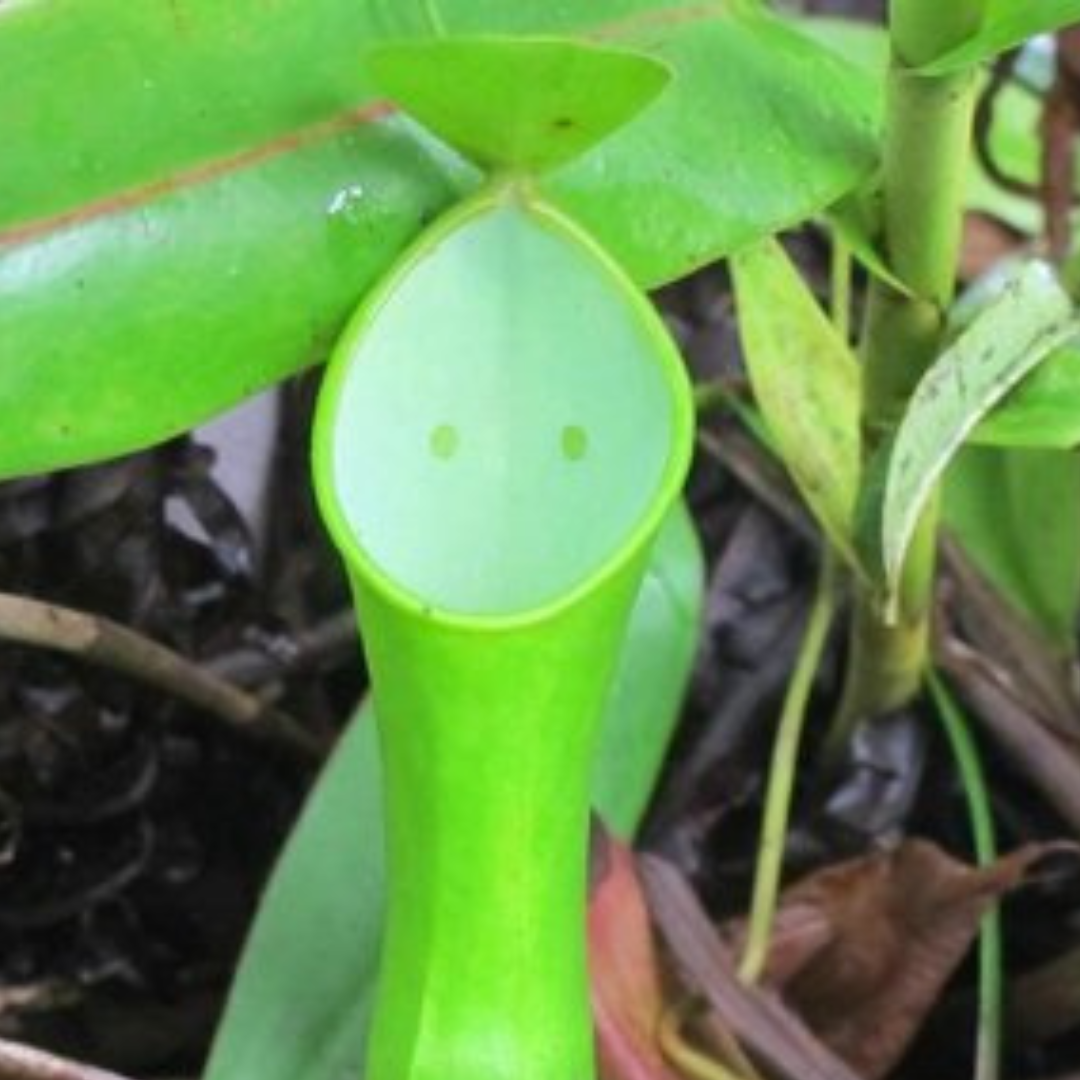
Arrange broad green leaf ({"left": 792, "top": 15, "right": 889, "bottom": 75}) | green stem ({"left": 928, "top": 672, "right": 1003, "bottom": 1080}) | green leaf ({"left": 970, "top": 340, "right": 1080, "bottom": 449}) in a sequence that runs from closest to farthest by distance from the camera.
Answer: green leaf ({"left": 970, "top": 340, "right": 1080, "bottom": 449})
green stem ({"left": 928, "top": 672, "right": 1003, "bottom": 1080})
broad green leaf ({"left": 792, "top": 15, "right": 889, "bottom": 75})

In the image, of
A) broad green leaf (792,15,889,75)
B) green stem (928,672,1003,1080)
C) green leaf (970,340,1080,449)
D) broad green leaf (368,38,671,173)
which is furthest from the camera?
broad green leaf (792,15,889,75)

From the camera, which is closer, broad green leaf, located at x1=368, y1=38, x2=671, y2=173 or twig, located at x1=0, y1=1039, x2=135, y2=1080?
broad green leaf, located at x1=368, y1=38, x2=671, y2=173

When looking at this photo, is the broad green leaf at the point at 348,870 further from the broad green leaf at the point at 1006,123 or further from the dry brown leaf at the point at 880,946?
the broad green leaf at the point at 1006,123

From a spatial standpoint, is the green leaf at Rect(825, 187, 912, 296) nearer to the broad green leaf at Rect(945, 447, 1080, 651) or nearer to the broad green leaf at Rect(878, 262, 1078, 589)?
the broad green leaf at Rect(878, 262, 1078, 589)

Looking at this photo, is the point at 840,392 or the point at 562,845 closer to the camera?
the point at 562,845

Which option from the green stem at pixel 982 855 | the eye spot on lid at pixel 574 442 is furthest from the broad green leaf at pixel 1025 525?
the eye spot on lid at pixel 574 442

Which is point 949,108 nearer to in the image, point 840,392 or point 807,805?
point 840,392

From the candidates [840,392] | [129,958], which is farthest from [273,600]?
[840,392]

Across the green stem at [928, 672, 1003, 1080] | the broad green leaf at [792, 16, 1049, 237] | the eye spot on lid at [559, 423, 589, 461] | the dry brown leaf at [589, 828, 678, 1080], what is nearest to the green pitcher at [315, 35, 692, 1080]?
the eye spot on lid at [559, 423, 589, 461]
